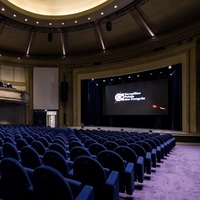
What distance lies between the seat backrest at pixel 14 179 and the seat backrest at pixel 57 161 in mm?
675

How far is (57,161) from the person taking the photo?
2.53 meters

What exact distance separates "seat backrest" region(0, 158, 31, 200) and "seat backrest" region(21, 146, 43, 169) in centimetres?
82

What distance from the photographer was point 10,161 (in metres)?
1.86

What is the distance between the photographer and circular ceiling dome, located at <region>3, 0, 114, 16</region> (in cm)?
1225

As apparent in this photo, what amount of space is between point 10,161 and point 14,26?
46.6 ft

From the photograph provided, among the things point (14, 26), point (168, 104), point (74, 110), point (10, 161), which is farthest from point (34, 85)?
point (10, 161)

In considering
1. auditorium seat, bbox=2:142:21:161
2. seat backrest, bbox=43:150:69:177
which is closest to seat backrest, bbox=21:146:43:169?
seat backrest, bbox=43:150:69:177

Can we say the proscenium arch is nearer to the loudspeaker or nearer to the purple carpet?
the loudspeaker

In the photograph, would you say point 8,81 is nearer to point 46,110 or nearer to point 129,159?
point 46,110

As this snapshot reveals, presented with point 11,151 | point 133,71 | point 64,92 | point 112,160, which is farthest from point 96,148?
point 64,92

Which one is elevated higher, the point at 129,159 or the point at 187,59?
the point at 187,59

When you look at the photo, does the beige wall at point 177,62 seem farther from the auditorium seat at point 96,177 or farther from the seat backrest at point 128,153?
the auditorium seat at point 96,177

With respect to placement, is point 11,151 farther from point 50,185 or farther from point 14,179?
point 50,185

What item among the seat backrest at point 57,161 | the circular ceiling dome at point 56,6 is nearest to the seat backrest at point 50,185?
the seat backrest at point 57,161
